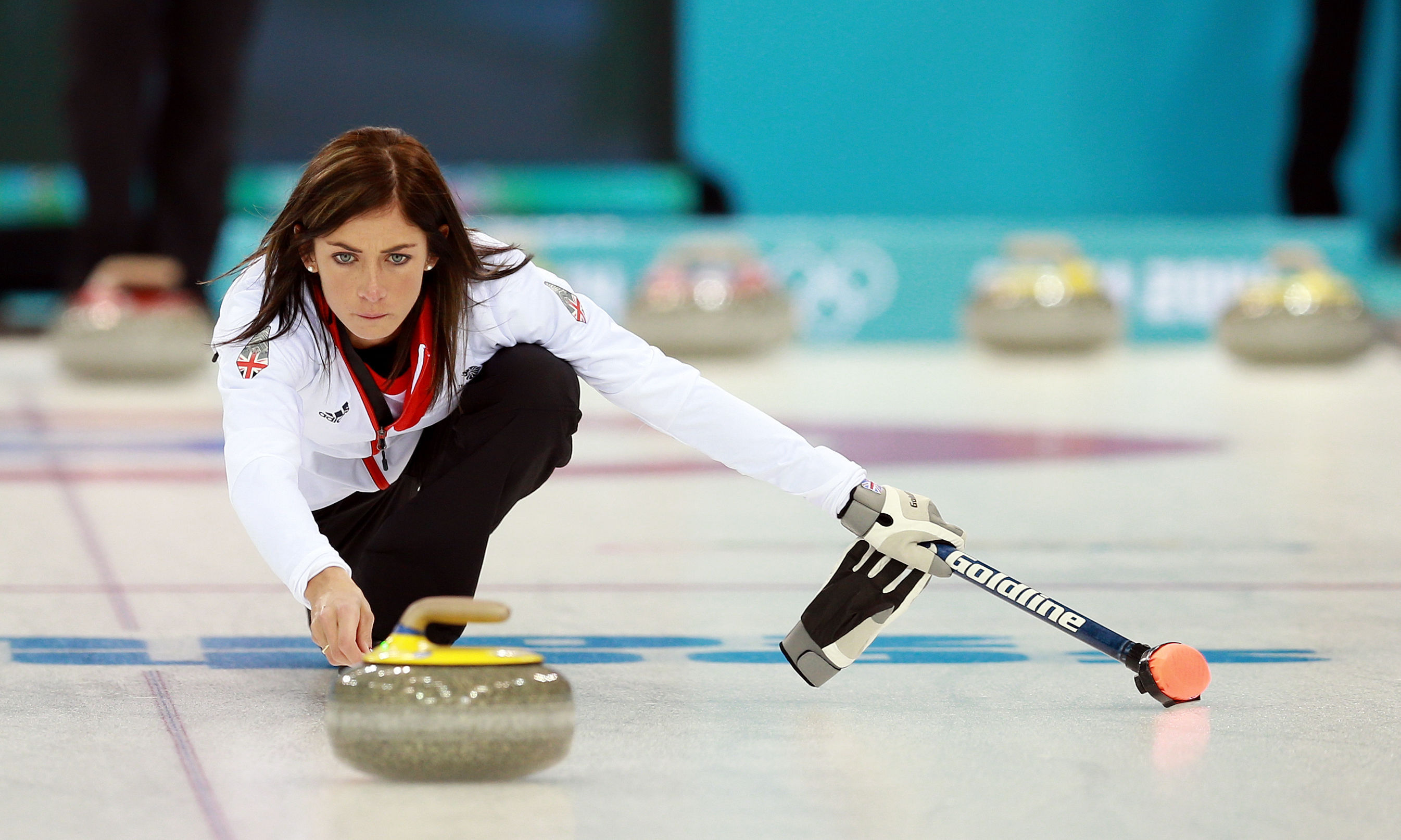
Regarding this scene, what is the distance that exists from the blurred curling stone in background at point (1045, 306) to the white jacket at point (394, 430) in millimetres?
4116

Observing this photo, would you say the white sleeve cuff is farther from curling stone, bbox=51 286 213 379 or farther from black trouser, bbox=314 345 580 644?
curling stone, bbox=51 286 213 379

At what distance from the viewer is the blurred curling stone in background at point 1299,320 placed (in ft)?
18.5

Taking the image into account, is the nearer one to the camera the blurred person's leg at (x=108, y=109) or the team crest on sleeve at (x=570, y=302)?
the team crest on sleeve at (x=570, y=302)

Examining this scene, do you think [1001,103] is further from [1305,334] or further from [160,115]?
[160,115]

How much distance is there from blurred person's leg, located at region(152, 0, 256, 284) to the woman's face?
382 centimetres

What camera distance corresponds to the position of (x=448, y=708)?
1493 millimetres

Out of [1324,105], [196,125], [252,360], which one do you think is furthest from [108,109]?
[1324,105]

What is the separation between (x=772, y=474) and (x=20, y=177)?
6322 millimetres

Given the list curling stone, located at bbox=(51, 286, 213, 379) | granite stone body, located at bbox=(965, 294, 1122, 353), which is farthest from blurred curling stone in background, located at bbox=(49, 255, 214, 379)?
granite stone body, located at bbox=(965, 294, 1122, 353)

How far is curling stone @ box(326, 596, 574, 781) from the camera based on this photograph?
1.50 meters

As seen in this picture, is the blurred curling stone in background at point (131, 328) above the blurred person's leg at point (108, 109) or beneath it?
beneath

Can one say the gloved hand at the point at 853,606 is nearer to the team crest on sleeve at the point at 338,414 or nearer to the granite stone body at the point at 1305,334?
the team crest on sleeve at the point at 338,414

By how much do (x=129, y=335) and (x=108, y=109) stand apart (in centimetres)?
82

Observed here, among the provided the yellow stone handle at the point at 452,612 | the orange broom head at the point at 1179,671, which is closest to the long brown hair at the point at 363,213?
the yellow stone handle at the point at 452,612
